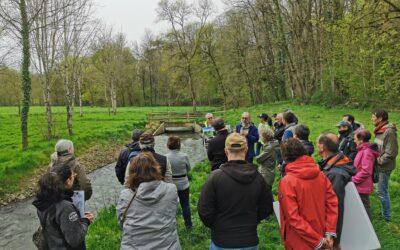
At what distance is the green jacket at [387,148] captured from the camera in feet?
21.5

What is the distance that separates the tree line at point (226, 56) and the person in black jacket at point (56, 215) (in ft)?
28.8

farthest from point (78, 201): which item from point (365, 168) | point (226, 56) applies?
point (226, 56)

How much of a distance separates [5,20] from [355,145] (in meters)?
16.4

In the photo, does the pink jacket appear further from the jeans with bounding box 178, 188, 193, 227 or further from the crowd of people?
the jeans with bounding box 178, 188, 193, 227

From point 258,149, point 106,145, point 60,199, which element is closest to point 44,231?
point 60,199

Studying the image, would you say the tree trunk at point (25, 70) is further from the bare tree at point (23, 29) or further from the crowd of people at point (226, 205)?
the crowd of people at point (226, 205)

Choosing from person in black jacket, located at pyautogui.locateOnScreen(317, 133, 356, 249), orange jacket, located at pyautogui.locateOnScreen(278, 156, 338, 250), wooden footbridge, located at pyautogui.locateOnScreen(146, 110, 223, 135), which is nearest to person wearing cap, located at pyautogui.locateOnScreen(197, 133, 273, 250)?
orange jacket, located at pyautogui.locateOnScreen(278, 156, 338, 250)

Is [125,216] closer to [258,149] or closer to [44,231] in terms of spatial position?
[44,231]

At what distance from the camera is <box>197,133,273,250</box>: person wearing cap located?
148 inches

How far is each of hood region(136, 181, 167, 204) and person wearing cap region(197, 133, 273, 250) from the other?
1.55 ft

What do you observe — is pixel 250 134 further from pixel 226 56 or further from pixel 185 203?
pixel 226 56

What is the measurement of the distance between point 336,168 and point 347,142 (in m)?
2.66

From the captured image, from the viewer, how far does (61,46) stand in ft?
77.5

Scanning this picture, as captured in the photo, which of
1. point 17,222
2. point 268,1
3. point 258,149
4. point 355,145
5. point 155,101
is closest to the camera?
point 355,145
